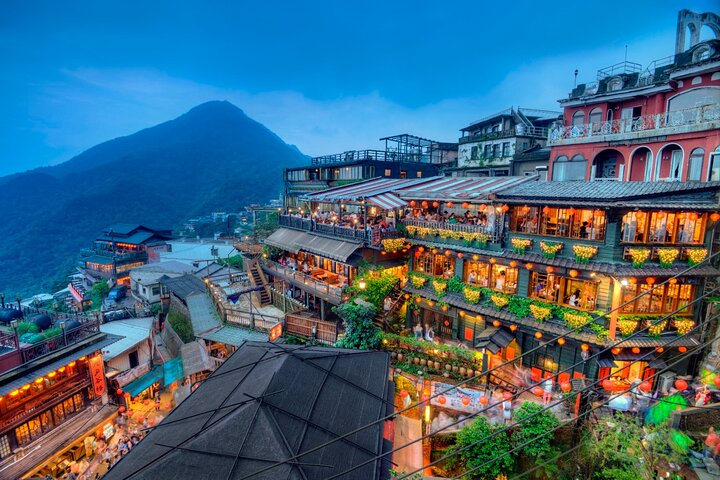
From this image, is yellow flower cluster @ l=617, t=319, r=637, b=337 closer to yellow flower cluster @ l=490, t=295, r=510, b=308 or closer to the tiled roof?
yellow flower cluster @ l=490, t=295, r=510, b=308

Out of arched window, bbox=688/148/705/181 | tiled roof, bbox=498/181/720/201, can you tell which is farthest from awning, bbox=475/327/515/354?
arched window, bbox=688/148/705/181

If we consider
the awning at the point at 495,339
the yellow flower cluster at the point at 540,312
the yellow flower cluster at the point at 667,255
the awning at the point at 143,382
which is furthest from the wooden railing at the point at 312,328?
the yellow flower cluster at the point at 667,255

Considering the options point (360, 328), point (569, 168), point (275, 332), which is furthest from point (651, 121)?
point (275, 332)

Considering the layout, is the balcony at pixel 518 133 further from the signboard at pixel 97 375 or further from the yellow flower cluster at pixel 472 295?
the signboard at pixel 97 375

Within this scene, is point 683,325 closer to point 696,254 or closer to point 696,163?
point 696,254

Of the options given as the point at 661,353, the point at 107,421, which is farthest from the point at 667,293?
the point at 107,421

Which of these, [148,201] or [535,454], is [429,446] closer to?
[535,454]
